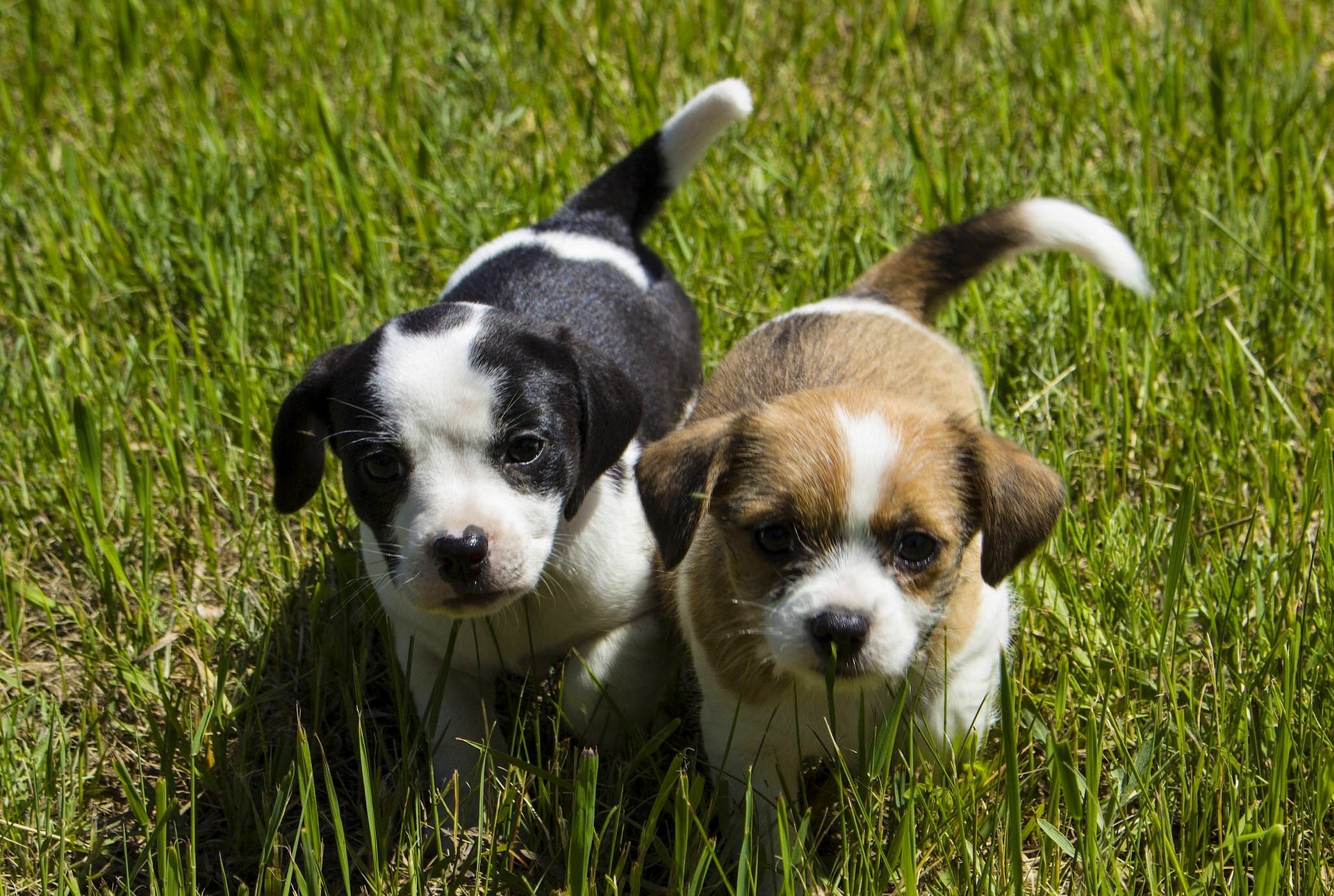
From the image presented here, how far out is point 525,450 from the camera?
10.6 feet

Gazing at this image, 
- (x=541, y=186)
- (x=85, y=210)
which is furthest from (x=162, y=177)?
(x=541, y=186)

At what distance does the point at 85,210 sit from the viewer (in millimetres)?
5340

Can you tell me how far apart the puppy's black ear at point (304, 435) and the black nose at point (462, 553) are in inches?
23.2

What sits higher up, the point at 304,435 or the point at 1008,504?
the point at 304,435

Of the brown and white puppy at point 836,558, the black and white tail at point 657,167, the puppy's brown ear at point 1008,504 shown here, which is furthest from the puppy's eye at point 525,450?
the black and white tail at point 657,167

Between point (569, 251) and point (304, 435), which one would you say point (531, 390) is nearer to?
point (304, 435)

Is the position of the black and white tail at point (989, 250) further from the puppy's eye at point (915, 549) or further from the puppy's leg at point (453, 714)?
the puppy's leg at point (453, 714)

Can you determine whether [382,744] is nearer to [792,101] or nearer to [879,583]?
[879,583]

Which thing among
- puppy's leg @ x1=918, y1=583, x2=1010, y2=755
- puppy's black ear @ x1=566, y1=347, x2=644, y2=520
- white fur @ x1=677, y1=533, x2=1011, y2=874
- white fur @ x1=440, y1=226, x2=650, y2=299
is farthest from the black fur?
puppy's leg @ x1=918, y1=583, x2=1010, y2=755

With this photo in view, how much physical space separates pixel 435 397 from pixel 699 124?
1.67 m

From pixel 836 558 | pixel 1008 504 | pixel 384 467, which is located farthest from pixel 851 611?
pixel 384 467

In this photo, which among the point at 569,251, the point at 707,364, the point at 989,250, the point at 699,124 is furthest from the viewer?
the point at 707,364

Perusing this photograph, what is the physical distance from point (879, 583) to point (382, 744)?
1.35 metres

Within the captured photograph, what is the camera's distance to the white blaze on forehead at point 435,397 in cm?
314
